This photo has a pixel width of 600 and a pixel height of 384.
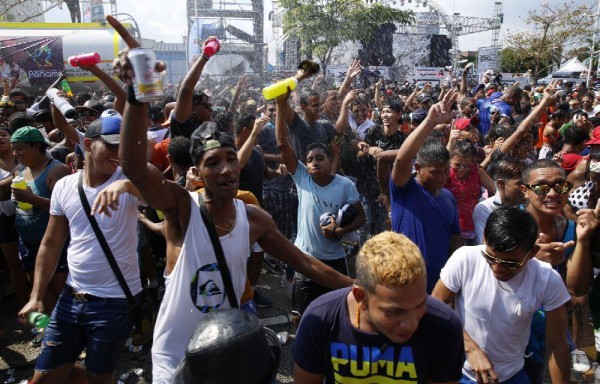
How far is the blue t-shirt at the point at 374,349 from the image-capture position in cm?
190

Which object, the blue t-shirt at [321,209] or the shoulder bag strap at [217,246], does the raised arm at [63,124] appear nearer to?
the blue t-shirt at [321,209]

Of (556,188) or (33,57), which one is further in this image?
(33,57)

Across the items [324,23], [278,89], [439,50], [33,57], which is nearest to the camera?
[278,89]

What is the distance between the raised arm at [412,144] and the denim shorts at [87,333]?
192cm

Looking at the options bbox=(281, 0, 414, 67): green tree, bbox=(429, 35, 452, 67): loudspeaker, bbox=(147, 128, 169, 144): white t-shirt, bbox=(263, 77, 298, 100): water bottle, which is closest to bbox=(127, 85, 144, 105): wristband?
bbox=(263, 77, 298, 100): water bottle

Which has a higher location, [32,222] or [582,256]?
[582,256]

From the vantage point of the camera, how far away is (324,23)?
34.9 m

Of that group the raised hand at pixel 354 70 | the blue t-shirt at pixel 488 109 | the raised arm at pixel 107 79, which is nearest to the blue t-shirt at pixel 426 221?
the raised arm at pixel 107 79

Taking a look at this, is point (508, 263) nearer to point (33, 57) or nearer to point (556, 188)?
point (556, 188)

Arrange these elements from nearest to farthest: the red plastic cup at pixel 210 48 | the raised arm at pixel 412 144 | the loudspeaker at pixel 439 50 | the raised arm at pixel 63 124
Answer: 1. the raised arm at pixel 412 144
2. the red plastic cup at pixel 210 48
3. the raised arm at pixel 63 124
4. the loudspeaker at pixel 439 50

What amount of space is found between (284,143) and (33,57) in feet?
59.4

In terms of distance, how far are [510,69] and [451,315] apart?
218 ft

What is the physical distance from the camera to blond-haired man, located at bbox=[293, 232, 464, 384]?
5.76ft

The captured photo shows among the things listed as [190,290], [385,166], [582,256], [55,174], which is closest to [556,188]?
[582,256]
